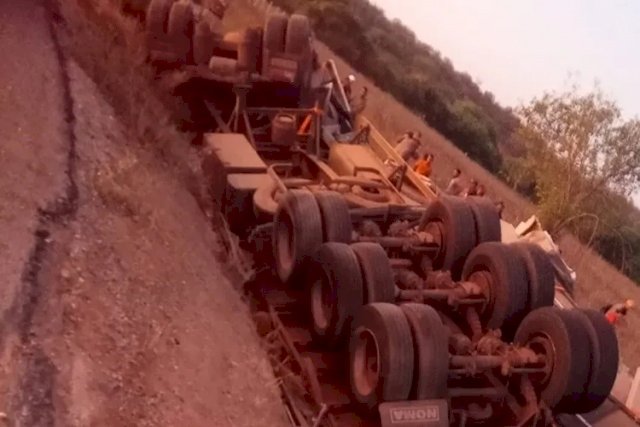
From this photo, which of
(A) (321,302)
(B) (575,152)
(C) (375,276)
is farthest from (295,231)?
(B) (575,152)

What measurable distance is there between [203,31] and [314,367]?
7.04 m

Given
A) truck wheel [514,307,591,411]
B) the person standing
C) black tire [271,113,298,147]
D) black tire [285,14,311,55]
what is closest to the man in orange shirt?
the person standing

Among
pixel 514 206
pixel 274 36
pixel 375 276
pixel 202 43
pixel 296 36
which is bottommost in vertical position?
pixel 514 206

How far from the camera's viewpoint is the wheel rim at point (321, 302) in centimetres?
839

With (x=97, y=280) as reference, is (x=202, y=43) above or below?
above

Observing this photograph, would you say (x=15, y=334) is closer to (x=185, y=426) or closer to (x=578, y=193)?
(x=185, y=426)

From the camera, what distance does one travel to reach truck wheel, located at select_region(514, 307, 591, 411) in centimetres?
762

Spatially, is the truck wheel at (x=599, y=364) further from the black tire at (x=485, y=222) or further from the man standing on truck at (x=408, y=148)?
the man standing on truck at (x=408, y=148)

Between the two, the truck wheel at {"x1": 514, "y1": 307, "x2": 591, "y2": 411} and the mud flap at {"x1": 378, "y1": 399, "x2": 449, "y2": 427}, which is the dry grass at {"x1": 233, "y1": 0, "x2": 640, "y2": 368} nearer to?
the truck wheel at {"x1": 514, "y1": 307, "x2": 591, "y2": 411}

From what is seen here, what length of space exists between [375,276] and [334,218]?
46.5 inches

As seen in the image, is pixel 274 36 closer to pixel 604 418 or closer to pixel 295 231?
pixel 295 231

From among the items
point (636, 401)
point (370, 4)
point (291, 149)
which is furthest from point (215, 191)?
point (370, 4)

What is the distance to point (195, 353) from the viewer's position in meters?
6.93

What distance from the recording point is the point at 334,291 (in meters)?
8.16
